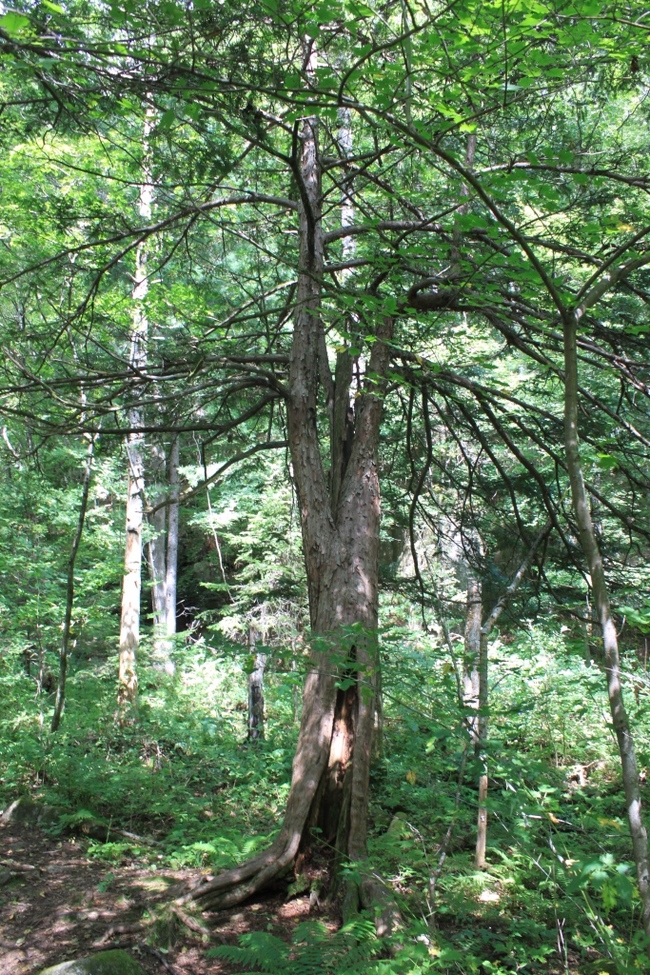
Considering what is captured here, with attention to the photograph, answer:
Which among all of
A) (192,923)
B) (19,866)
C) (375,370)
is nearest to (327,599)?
(375,370)

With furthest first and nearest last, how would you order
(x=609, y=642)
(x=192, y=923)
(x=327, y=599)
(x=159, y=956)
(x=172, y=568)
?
(x=172, y=568) < (x=327, y=599) < (x=192, y=923) < (x=159, y=956) < (x=609, y=642)

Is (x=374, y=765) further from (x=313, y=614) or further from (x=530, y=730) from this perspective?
(x=313, y=614)

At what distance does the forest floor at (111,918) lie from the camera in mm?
3756

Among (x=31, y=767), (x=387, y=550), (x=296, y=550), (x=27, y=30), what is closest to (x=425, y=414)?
(x=27, y=30)

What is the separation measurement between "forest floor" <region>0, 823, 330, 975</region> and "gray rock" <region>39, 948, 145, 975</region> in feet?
0.79

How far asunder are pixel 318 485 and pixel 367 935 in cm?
275

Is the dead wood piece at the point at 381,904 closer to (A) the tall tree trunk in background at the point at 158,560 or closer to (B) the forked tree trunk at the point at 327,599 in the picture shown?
(B) the forked tree trunk at the point at 327,599

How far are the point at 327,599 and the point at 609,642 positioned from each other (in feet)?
8.56

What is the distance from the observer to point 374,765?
7469mm

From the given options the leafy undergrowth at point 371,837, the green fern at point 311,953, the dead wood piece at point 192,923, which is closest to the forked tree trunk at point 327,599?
the dead wood piece at point 192,923

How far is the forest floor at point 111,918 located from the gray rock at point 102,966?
0.79ft

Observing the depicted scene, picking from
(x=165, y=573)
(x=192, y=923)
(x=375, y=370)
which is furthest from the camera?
(x=165, y=573)

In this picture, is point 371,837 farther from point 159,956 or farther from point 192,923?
point 159,956

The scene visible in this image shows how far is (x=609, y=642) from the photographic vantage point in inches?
86.2
